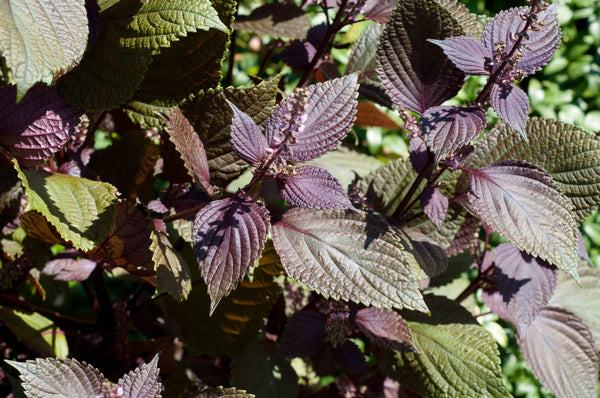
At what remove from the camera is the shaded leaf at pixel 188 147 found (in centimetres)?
84

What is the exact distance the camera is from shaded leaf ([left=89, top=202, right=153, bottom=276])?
38.8 inches

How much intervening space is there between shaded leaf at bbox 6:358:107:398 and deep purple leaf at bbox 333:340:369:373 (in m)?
0.52

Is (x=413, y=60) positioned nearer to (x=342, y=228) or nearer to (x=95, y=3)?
(x=342, y=228)

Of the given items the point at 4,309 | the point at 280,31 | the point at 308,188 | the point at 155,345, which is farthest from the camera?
the point at 280,31

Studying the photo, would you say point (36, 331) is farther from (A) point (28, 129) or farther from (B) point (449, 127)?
(B) point (449, 127)

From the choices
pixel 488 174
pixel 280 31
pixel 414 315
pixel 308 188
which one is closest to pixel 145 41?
pixel 308 188

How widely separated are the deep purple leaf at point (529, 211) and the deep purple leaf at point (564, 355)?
0.42 metres

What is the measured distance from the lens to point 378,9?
1324 mm

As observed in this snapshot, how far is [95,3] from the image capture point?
0.98 m

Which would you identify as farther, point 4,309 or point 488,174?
point 4,309

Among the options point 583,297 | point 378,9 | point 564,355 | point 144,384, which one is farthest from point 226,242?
point 583,297

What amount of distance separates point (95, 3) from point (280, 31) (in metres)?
0.55

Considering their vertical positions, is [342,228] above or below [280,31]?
below

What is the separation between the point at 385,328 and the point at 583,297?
654mm
